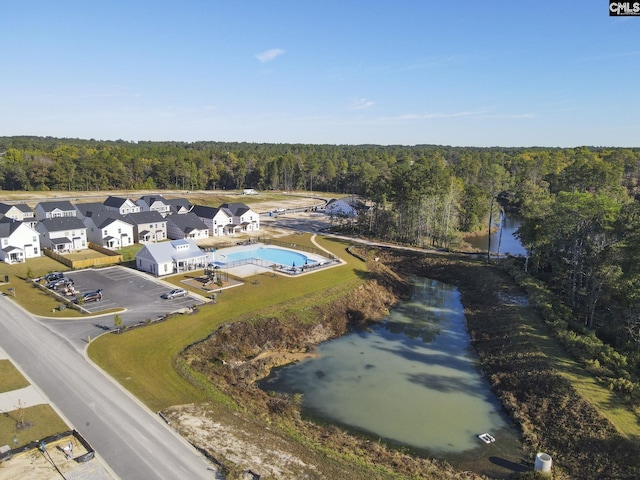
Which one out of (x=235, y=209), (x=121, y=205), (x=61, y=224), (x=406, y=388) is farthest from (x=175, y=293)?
(x=121, y=205)

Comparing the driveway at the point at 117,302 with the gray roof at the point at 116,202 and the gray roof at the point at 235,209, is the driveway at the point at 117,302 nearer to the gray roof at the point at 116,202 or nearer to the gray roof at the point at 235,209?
the gray roof at the point at 235,209

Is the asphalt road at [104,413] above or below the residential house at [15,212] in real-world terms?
below

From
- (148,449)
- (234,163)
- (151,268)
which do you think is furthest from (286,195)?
(148,449)

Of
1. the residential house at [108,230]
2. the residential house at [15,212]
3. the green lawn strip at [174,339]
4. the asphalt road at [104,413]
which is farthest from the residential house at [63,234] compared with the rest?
the green lawn strip at [174,339]

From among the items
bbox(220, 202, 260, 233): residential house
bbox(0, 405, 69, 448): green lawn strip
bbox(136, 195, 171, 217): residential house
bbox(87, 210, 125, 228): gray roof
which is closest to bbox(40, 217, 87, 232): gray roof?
bbox(87, 210, 125, 228): gray roof

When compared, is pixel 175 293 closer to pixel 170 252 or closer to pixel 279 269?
pixel 170 252

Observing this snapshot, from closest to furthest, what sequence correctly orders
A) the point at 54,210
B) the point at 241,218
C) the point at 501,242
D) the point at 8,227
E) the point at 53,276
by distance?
the point at 53,276 < the point at 8,227 < the point at 54,210 < the point at 241,218 < the point at 501,242

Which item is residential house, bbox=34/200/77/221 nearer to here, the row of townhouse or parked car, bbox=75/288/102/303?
the row of townhouse
